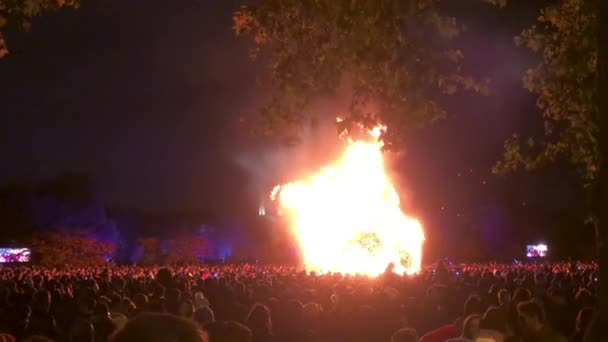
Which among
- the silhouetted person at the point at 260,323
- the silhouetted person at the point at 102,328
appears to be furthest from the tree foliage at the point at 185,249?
the silhouetted person at the point at 102,328

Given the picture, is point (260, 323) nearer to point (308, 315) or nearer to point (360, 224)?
point (308, 315)

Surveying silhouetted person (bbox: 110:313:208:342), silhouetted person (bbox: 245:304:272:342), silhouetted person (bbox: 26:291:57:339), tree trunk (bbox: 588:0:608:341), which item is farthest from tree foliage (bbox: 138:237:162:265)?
silhouetted person (bbox: 110:313:208:342)

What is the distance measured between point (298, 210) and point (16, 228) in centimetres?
3161

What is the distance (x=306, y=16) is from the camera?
998 cm

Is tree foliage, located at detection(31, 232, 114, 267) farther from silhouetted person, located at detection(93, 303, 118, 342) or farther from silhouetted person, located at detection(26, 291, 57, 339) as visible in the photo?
silhouetted person, located at detection(93, 303, 118, 342)

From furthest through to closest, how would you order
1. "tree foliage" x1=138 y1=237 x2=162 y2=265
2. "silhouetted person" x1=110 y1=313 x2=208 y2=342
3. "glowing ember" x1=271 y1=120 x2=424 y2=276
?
1. "tree foliage" x1=138 y1=237 x2=162 y2=265
2. "glowing ember" x1=271 y1=120 x2=424 y2=276
3. "silhouetted person" x1=110 y1=313 x2=208 y2=342

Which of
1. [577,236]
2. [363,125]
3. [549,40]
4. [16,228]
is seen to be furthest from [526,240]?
[363,125]

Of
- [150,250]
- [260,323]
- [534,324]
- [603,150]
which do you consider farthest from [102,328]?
[150,250]

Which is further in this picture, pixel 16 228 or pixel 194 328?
pixel 16 228

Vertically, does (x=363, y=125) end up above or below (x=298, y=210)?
below

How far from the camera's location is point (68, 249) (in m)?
67.9

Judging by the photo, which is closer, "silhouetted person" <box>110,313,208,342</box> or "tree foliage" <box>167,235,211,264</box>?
"silhouetted person" <box>110,313,208,342</box>

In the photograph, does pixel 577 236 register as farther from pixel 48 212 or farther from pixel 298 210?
pixel 48 212

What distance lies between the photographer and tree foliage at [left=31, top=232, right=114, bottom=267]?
66125 mm
